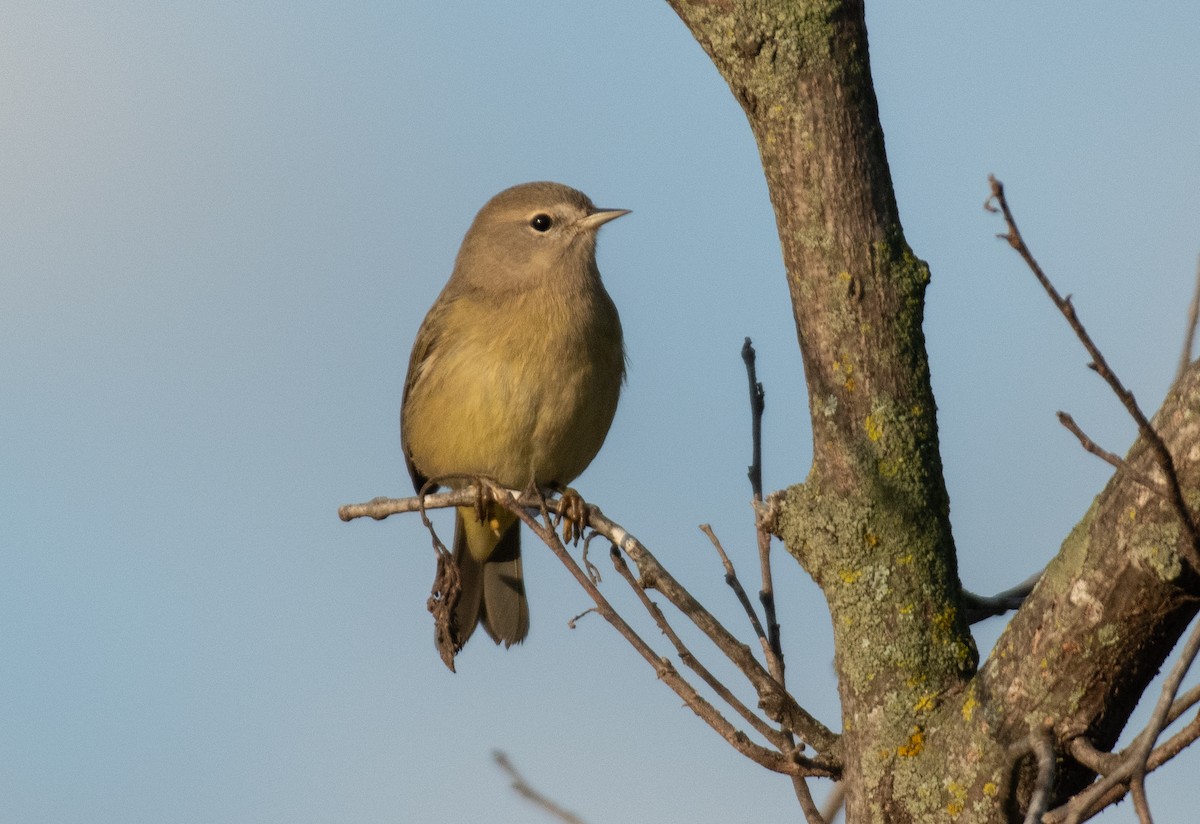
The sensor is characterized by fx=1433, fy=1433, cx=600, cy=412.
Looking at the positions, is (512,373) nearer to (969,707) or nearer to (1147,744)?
(969,707)

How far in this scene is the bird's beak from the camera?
7.09 m

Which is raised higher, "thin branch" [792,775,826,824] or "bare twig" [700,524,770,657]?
"bare twig" [700,524,770,657]

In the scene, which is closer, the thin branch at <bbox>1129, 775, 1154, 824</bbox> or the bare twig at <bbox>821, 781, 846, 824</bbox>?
the thin branch at <bbox>1129, 775, 1154, 824</bbox>

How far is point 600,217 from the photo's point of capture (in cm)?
711

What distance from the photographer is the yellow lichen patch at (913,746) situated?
325cm

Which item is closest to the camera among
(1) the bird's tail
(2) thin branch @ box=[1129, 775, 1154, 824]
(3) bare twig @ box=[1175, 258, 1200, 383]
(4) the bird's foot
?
(2) thin branch @ box=[1129, 775, 1154, 824]

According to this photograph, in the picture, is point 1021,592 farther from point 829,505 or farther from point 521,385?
point 521,385

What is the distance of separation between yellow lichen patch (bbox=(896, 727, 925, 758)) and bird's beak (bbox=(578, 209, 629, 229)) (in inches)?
166

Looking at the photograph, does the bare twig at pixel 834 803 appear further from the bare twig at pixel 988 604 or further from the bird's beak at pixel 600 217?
the bird's beak at pixel 600 217

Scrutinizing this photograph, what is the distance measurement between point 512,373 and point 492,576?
4.82 ft

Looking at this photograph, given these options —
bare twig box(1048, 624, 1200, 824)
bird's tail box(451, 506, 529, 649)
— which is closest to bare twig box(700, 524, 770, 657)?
bare twig box(1048, 624, 1200, 824)

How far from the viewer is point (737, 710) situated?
10.8ft

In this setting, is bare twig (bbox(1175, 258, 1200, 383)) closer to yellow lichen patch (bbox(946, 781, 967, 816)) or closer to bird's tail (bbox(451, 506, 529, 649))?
yellow lichen patch (bbox(946, 781, 967, 816))

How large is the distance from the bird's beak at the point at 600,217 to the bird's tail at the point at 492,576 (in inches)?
58.9
